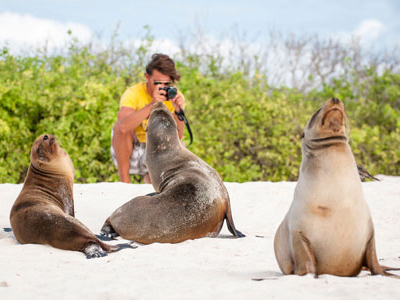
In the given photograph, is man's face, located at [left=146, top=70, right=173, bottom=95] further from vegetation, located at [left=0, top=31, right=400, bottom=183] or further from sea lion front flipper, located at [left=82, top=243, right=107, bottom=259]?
sea lion front flipper, located at [left=82, top=243, right=107, bottom=259]

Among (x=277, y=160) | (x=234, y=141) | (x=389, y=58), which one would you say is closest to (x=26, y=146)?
(x=234, y=141)

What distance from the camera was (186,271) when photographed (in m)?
3.38

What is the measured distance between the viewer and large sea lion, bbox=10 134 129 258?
413 cm

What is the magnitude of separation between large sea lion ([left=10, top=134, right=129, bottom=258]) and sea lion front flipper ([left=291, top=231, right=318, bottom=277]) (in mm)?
1663

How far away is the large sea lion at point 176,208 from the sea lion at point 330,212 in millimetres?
1552

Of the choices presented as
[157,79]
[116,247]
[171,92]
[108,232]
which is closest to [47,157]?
[108,232]

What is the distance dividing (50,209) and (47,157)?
0.75m

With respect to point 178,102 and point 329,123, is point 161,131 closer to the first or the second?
point 178,102

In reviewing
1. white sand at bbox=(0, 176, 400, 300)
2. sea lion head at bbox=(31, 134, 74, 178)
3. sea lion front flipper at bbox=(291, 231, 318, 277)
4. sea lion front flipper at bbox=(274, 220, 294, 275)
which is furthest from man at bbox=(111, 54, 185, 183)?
sea lion front flipper at bbox=(291, 231, 318, 277)

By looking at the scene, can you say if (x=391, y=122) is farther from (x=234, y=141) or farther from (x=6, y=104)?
(x=6, y=104)

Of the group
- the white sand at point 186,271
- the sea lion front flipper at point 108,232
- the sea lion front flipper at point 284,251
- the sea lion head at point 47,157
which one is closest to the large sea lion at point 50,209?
the sea lion head at point 47,157

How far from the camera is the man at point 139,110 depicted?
6.95m

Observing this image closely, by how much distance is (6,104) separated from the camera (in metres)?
9.42

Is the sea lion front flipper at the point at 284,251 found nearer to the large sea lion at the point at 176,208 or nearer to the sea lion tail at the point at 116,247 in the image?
the large sea lion at the point at 176,208
